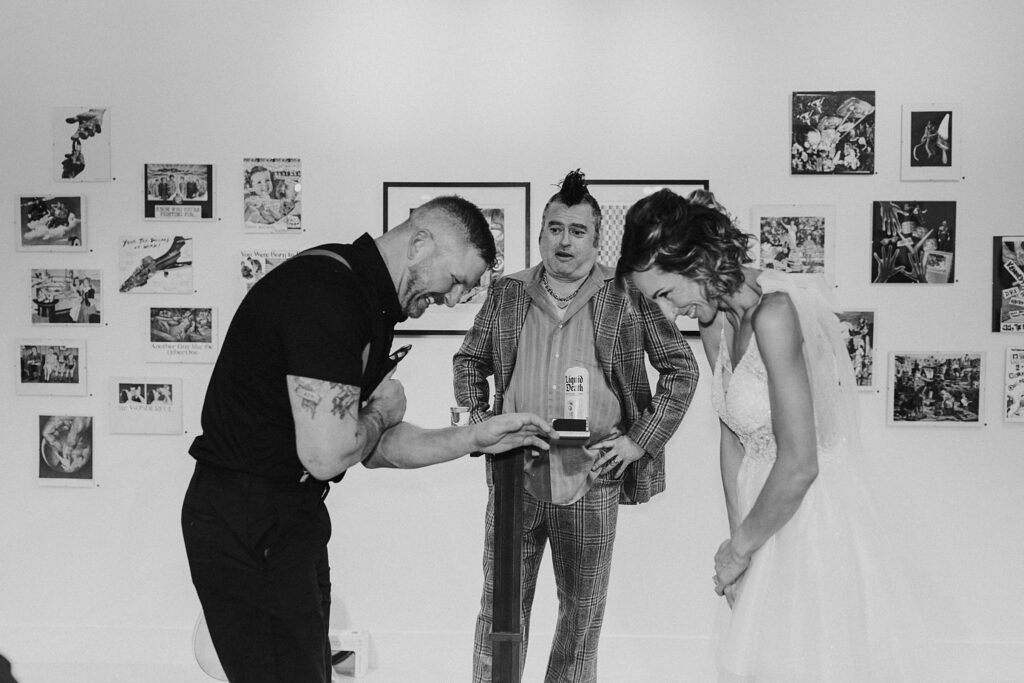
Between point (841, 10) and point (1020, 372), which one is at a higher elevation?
point (841, 10)

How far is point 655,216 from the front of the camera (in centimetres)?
189

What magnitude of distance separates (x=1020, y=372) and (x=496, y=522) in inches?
102

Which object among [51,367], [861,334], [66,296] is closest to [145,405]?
[51,367]

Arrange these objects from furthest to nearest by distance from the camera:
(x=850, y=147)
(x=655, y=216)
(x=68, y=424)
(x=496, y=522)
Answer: (x=68, y=424) < (x=850, y=147) < (x=655, y=216) < (x=496, y=522)

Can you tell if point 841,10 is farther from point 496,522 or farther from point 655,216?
point 496,522

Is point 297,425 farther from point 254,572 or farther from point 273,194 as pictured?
point 273,194

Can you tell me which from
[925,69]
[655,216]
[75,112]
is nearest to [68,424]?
[75,112]

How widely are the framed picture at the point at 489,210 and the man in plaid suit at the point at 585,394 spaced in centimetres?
67

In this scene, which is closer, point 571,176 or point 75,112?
point 571,176

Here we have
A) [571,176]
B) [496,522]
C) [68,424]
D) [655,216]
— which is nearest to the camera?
[496,522]

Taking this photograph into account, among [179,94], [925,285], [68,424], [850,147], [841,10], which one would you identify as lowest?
[68,424]

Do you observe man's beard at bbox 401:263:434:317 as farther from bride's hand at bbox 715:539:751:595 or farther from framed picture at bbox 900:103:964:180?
framed picture at bbox 900:103:964:180

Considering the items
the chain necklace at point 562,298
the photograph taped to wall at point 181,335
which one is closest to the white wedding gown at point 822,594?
the chain necklace at point 562,298

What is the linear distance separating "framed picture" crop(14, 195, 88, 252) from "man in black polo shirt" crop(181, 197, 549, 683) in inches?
83.9
